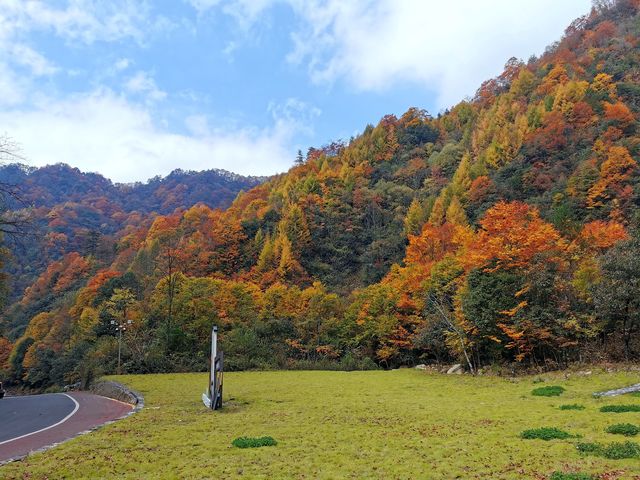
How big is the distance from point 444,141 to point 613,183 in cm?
5110

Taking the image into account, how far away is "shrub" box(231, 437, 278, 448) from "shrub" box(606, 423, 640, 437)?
21.7ft

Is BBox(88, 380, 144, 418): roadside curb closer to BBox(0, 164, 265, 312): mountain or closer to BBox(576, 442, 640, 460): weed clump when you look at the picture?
BBox(576, 442, 640, 460): weed clump

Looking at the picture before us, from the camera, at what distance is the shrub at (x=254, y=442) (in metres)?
8.84

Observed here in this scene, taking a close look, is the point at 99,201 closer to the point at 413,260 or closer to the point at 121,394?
the point at 413,260

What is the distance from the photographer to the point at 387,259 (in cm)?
6319

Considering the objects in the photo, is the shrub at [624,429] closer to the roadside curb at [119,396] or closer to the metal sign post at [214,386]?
the metal sign post at [214,386]

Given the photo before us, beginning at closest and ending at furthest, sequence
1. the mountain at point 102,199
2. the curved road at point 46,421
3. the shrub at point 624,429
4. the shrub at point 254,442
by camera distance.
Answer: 1. the shrub at point 624,429
2. the shrub at point 254,442
3. the curved road at point 46,421
4. the mountain at point 102,199

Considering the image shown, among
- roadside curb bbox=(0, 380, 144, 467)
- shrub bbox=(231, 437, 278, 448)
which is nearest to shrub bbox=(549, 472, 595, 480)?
shrub bbox=(231, 437, 278, 448)

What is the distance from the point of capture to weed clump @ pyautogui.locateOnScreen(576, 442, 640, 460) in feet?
Answer: 22.4

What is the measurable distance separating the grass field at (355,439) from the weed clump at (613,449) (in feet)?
0.68

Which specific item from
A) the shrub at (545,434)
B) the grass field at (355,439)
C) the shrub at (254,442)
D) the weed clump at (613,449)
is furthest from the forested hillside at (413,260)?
the shrub at (254,442)

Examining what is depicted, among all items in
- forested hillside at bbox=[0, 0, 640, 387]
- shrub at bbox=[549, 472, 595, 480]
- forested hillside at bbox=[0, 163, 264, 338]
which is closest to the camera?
shrub at bbox=[549, 472, 595, 480]

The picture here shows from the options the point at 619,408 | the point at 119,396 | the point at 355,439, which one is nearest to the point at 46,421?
the point at 119,396

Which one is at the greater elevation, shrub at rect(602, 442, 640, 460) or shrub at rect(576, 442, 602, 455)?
shrub at rect(602, 442, 640, 460)
